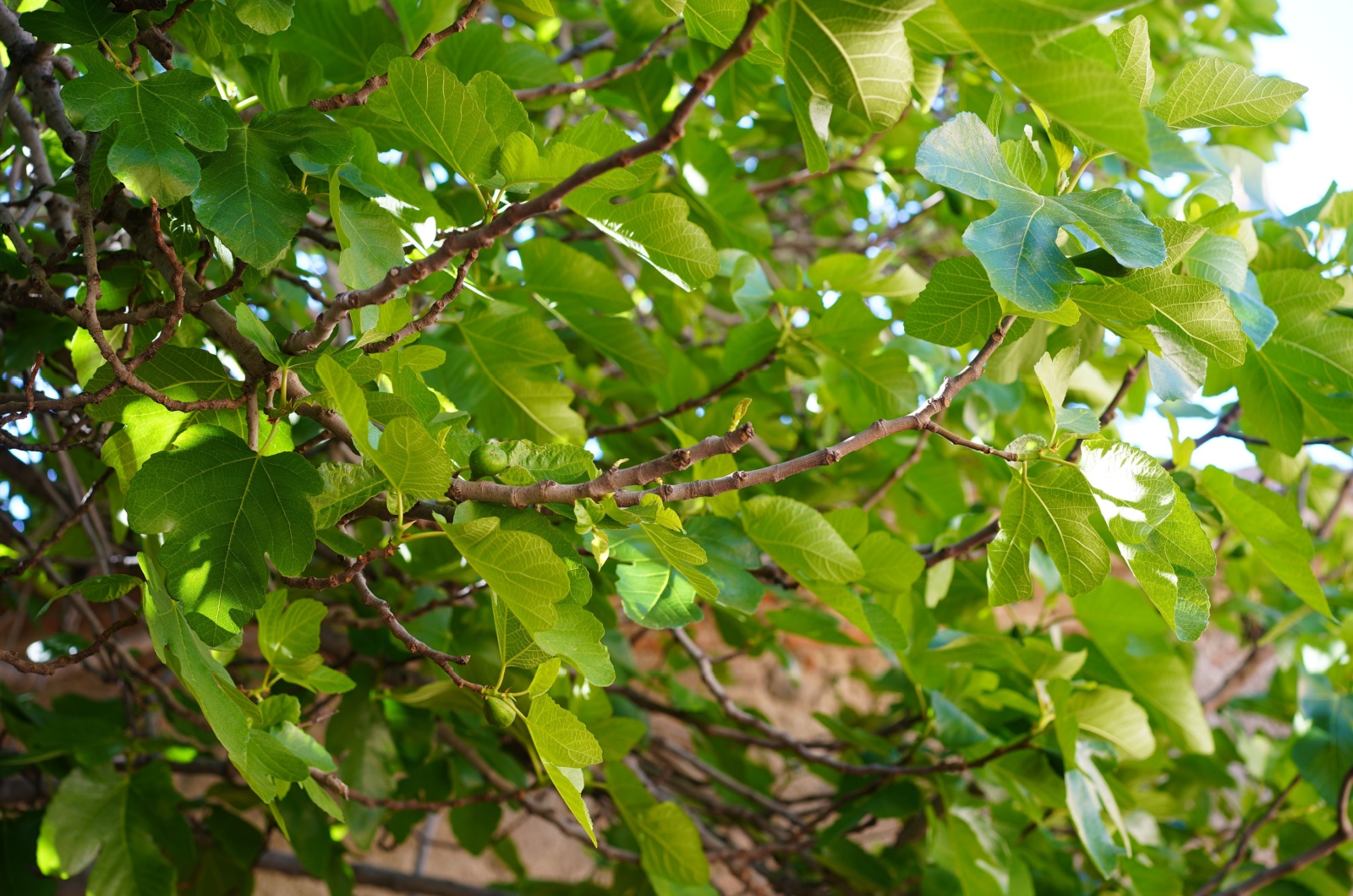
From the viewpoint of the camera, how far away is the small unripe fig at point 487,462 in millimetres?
600

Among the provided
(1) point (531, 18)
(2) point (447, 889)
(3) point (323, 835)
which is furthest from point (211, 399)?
(2) point (447, 889)

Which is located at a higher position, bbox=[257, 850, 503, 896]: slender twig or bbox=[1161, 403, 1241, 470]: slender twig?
bbox=[1161, 403, 1241, 470]: slender twig

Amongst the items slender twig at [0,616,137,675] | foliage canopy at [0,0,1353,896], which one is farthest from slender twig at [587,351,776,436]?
slender twig at [0,616,137,675]

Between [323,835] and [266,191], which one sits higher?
[266,191]

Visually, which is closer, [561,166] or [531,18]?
[561,166]

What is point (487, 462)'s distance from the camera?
60cm

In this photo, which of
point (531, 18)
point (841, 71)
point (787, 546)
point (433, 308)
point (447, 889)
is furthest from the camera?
point (447, 889)

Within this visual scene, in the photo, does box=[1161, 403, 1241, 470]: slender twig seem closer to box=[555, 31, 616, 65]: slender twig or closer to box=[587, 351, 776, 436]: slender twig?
box=[587, 351, 776, 436]: slender twig

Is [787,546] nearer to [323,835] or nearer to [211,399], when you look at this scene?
[211,399]

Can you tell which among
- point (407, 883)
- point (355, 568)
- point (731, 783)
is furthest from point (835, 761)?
point (355, 568)

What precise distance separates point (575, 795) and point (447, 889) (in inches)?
39.6

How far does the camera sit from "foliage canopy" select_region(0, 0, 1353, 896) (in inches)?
22.1

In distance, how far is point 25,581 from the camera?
151cm

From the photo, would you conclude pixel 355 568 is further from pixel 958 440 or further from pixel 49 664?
pixel 958 440
